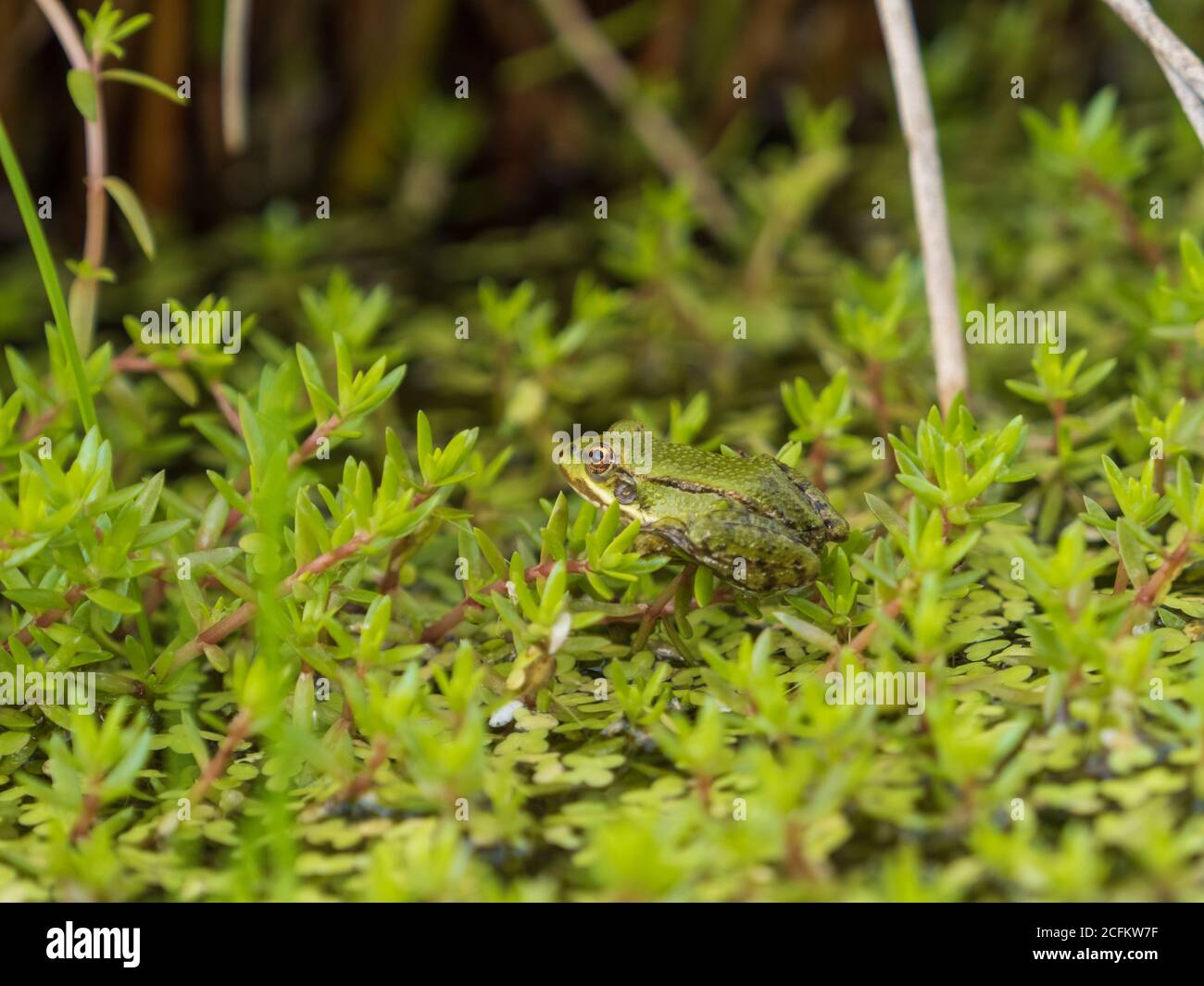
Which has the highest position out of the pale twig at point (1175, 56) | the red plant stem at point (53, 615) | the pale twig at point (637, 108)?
the pale twig at point (637, 108)

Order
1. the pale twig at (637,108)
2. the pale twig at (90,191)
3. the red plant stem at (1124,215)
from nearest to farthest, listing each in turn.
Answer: the pale twig at (90,191), the red plant stem at (1124,215), the pale twig at (637,108)

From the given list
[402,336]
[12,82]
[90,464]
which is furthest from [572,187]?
[90,464]

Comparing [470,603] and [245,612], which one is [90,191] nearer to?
[245,612]

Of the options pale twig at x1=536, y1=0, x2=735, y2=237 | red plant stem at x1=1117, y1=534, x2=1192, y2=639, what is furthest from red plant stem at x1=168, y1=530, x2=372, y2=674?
pale twig at x1=536, y1=0, x2=735, y2=237

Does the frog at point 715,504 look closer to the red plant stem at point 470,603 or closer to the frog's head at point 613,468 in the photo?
the frog's head at point 613,468

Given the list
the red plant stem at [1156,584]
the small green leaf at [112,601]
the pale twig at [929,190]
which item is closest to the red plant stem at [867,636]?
the red plant stem at [1156,584]
